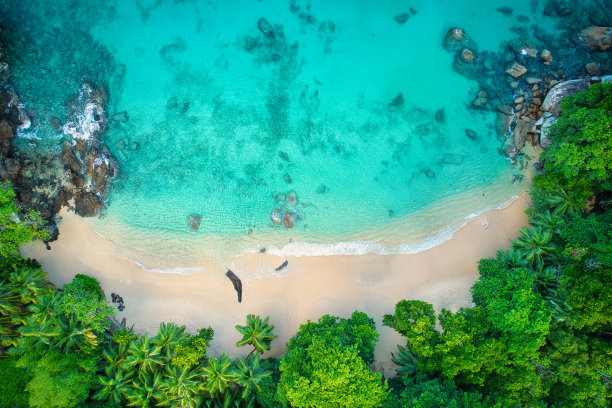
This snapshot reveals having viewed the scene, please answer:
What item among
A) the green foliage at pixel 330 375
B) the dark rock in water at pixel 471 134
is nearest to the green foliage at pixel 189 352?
the green foliage at pixel 330 375

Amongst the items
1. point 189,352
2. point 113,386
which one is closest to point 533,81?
point 189,352

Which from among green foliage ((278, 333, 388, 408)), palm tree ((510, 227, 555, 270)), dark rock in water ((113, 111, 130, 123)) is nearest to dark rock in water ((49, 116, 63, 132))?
dark rock in water ((113, 111, 130, 123))

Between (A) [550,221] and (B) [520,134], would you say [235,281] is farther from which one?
(B) [520,134]

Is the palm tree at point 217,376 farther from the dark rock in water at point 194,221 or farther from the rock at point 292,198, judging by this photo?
the rock at point 292,198

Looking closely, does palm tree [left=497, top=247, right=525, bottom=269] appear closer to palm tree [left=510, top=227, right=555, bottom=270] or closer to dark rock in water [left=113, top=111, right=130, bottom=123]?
palm tree [left=510, top=227, right=555, bottom=270]

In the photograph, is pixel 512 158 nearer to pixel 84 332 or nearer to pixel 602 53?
pixel 602 53

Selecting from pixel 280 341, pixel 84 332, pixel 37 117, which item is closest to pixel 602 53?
pixel 280 341
